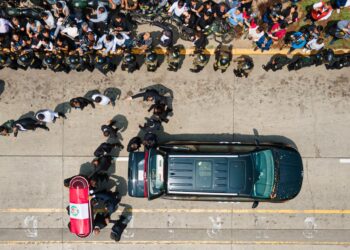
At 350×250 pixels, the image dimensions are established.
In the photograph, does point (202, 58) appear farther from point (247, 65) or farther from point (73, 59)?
point (73, 59)

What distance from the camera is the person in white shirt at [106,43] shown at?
10398mm

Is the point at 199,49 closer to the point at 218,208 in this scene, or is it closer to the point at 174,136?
the point at 174,136

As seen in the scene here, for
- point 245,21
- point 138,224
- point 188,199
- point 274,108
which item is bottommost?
point 138,224

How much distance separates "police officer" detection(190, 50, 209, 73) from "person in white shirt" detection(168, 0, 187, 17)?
1331 mm

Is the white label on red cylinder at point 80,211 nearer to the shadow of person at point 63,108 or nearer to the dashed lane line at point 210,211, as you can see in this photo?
the dashed lane line at point 210,211

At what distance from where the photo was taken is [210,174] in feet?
33.2

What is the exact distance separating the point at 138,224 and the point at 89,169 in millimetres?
2373

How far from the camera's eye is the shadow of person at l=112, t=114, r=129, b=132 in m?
11.6

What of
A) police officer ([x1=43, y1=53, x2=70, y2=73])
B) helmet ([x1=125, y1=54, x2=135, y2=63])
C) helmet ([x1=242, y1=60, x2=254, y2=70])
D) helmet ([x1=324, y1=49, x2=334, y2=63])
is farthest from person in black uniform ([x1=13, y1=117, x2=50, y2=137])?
Answer: helmet ([x1=324, y1=49, x2=334, y2=63])

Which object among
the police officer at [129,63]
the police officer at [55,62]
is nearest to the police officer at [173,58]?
the police officer at [129,63]

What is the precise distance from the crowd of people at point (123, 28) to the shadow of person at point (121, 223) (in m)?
4.49

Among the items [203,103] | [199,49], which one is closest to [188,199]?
[203,103]

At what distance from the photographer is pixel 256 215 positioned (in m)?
11.5

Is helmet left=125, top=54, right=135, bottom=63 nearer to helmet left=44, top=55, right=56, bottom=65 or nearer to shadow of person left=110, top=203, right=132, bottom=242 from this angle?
helmet left=44, top=55, right=56, bottom=65
